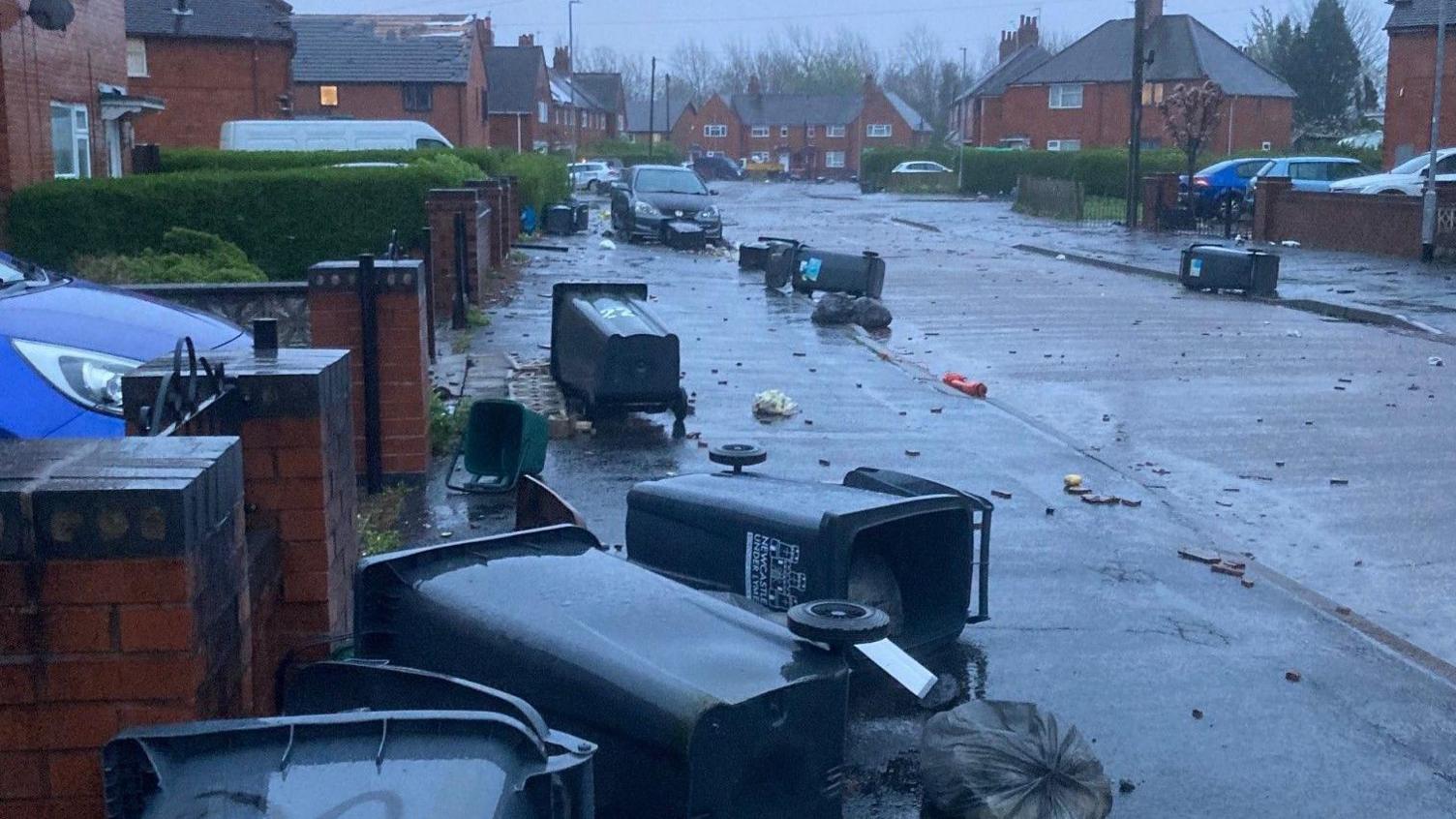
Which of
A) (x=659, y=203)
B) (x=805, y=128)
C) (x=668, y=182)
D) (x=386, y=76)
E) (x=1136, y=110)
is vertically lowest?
(x=659, y=203)

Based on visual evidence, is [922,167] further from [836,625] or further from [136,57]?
[836,625]

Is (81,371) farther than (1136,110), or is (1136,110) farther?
(1136,110)

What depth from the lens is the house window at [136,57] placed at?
131ft

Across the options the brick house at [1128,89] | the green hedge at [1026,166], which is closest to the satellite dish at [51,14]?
the green hedge at [1026,166]

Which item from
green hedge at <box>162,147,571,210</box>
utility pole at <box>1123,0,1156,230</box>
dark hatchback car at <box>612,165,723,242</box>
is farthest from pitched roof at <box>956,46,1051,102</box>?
green hedge at <box>162,147,571,210</box>

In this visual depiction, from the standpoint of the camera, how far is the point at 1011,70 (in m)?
84.9

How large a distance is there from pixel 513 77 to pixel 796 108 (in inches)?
1879

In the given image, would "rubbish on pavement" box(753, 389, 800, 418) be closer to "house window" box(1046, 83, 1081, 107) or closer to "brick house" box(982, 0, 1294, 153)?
"brick house" box(982, 0, 1294, 153)

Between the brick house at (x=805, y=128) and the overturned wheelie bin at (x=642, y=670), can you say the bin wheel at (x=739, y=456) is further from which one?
the brick house at (x=805, y=128)

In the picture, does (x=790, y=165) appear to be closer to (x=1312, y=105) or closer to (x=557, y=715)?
(x=1312, y=105)

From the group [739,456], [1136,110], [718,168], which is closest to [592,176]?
[1136,110]

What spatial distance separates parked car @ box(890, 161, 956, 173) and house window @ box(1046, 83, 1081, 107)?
593 cm

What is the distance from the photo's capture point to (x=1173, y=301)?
21.2 meters

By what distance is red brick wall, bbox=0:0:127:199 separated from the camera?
18.1 m
